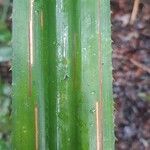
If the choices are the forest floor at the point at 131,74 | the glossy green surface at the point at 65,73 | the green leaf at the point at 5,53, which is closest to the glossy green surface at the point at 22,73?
the glossy green surface at the point at 65,73

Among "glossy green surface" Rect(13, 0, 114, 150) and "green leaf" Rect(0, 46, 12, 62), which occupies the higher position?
"green leaf" Rect(0, 46, 12, 62)

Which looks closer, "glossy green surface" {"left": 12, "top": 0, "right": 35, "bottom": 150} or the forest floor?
"glossy green surface" {"left": 12, "top": 0, "right": 35, "bottom": 150}

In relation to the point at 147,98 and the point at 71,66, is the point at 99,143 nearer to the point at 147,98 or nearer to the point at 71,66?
the point at 71,66

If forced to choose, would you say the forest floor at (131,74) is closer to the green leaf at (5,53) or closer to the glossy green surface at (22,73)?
the green leaf at (5,53)

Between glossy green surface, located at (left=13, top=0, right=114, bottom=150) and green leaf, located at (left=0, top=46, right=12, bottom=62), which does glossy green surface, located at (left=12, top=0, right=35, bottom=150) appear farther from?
green leaf, located at (left=0, top=46, right=12, bottom=62)

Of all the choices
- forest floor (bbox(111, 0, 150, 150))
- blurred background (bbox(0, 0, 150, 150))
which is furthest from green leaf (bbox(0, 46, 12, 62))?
forest floor (bbox(111, 0, 150, 150))

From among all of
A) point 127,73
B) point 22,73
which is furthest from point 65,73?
point 127,73
